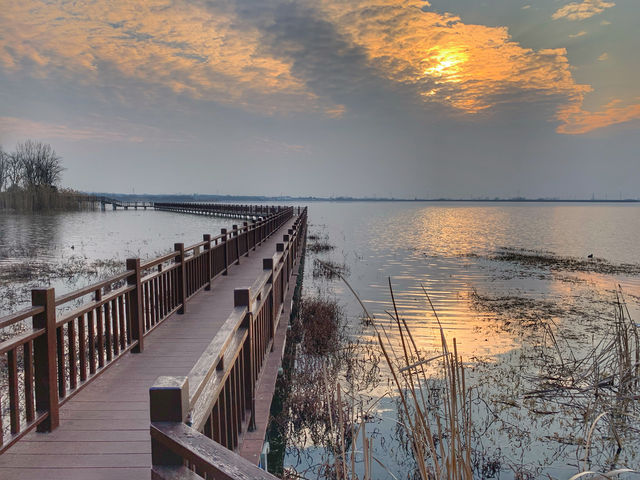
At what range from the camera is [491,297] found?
15.3 m

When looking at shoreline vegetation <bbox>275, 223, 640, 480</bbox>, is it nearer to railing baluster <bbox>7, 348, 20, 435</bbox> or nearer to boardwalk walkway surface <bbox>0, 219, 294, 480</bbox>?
boardwalk walkway surface <bbox>0, 219, 294, 480</bbox>

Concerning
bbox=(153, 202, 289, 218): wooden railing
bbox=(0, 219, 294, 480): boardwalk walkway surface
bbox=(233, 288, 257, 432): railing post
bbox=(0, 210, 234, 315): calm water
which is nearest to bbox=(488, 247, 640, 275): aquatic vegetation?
bbox=(0, 210, 234, 315): calm water

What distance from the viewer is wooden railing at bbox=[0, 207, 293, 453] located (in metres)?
3.24

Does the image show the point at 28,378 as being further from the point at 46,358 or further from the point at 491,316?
the point at 491,316

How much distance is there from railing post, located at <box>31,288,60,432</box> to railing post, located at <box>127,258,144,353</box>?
78.7 inches

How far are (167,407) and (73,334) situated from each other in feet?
9.27

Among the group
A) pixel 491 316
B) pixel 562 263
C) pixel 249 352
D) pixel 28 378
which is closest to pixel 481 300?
A: pixel 491 316

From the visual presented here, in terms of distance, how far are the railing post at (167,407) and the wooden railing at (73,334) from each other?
1844mm

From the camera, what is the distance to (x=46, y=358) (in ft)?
11.4

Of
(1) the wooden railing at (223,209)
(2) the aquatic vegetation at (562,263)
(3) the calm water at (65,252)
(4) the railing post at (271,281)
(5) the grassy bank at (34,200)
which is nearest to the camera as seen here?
(4) the railing post at (271,281)

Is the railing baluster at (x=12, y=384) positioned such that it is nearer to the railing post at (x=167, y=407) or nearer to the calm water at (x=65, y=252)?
the railing post at (x=167, y=407)

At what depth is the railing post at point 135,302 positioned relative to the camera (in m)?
5.55

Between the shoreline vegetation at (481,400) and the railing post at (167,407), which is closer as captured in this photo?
the railing post at (167,407)

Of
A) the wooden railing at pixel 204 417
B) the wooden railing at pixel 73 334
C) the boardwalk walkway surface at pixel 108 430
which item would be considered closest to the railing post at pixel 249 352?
the wooden railing at pixel 204 417
